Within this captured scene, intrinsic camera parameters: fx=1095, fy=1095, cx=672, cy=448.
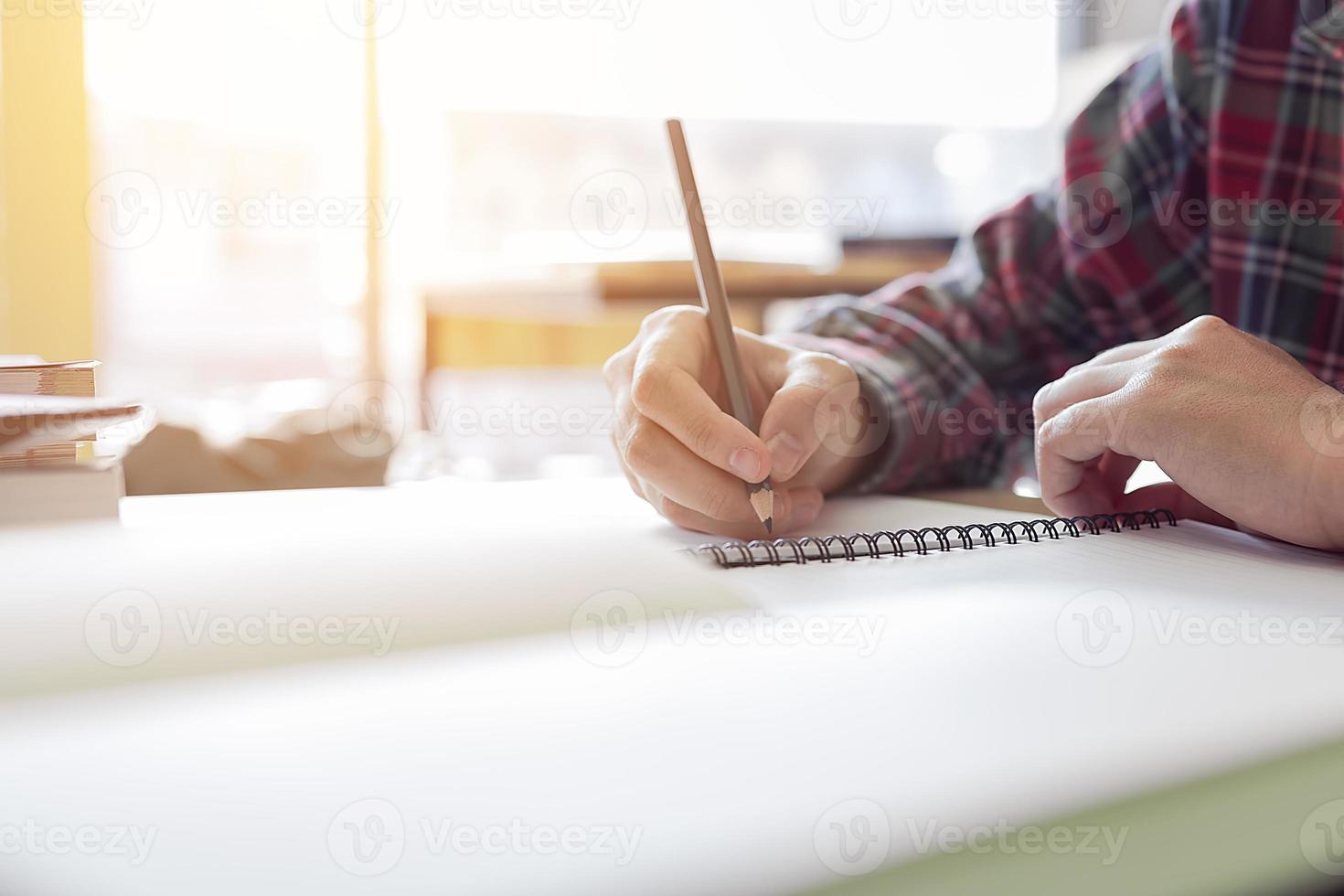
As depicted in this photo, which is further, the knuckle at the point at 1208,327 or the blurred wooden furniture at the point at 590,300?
the blurred wooden furniture at the point at 590,300

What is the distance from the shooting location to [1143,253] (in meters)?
0.73

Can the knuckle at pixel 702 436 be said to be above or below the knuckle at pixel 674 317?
below

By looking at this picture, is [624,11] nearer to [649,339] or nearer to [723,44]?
[723,44]
